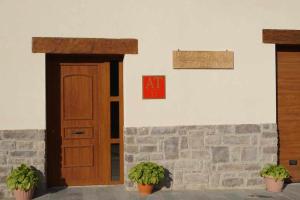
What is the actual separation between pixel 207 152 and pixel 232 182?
76 cm

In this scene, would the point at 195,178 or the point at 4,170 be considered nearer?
the point at 4,170

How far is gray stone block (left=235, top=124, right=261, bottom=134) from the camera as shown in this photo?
27.9 ft

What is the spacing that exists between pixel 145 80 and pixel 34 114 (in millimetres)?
2119

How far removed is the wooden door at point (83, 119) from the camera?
27.5 feet

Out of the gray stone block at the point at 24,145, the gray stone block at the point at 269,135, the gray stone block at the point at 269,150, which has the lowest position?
the gray stone block at the point at 269,150

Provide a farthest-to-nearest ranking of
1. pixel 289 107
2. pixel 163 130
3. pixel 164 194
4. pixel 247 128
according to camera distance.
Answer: pixel 289 107, pixel 247 128, pixel 163 130, pixel 164 194

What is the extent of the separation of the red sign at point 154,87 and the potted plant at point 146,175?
4.18 ft

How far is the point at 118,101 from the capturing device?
8.59 meters

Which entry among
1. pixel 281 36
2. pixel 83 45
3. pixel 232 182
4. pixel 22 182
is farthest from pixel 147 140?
pixel 281 36

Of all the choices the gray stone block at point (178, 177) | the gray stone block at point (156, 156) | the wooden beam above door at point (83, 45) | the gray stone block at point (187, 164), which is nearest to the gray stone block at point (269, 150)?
the gray stone block at point (187, 164)

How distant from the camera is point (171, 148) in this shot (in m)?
8.29

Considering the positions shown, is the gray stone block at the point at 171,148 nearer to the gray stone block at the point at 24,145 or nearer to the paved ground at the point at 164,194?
the paved ground at the point at 164,194

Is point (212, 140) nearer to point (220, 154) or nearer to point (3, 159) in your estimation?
point (220, 154)

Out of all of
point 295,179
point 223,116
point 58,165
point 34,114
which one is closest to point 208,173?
point 223,116
